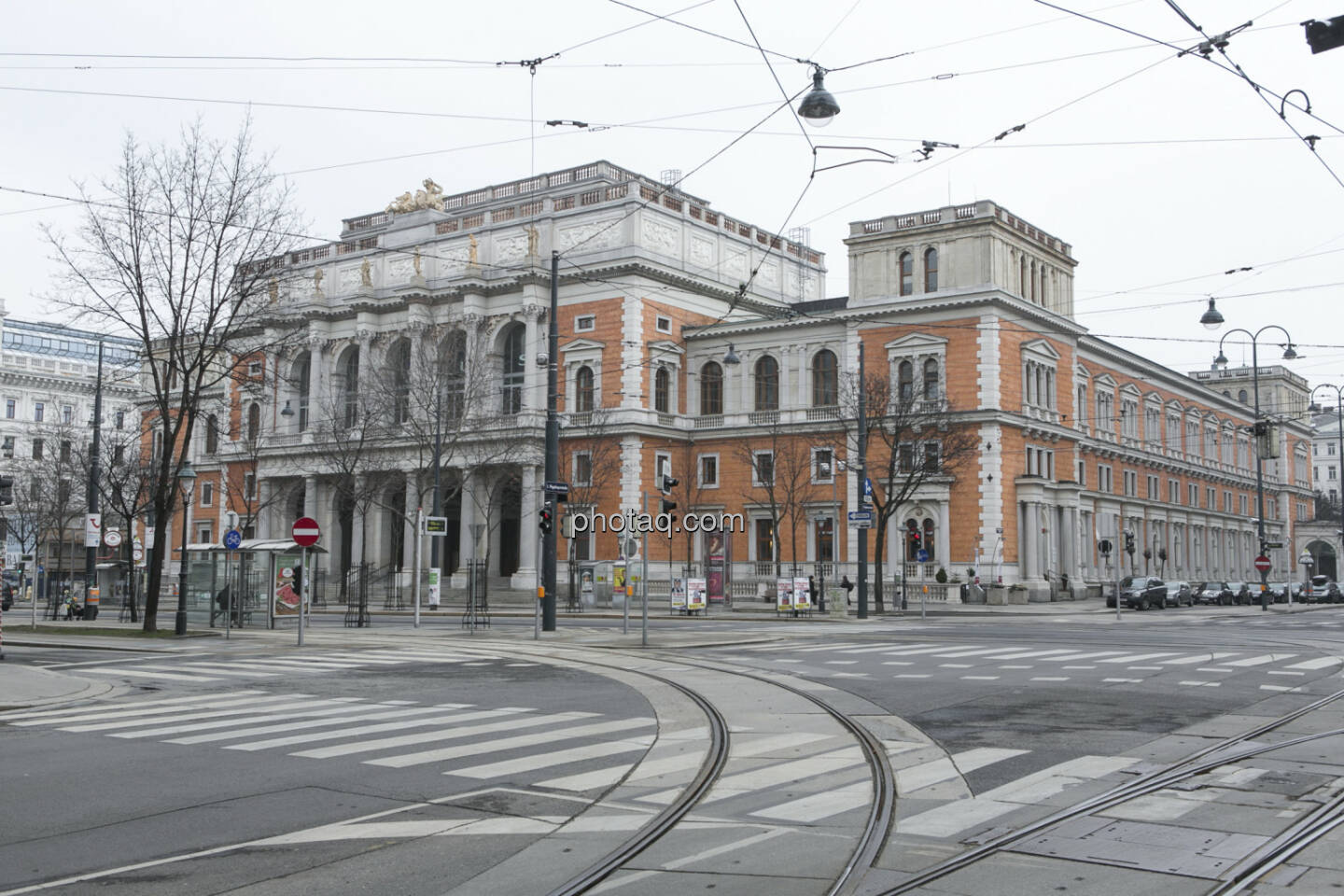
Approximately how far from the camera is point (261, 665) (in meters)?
21.9

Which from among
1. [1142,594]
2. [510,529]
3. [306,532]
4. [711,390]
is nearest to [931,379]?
[711,390]

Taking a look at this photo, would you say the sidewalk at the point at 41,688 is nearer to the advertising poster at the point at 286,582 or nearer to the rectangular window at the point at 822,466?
the advertising poster at the point at 286,582

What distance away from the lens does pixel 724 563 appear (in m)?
51.7

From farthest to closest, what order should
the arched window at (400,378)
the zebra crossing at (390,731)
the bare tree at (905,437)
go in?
the arched window at (400,378), the bare tree at (905,437), the zebra crossing at (390,731)

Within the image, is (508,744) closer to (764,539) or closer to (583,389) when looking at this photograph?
(764,539)

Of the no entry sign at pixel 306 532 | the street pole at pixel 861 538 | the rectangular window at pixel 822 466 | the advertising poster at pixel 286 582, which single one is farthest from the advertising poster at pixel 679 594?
the no entry sign at pixel 306 532

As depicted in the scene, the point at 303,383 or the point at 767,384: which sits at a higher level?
the point at 303,383

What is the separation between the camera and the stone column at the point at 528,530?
211 ft

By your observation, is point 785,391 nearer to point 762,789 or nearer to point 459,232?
point 459,232

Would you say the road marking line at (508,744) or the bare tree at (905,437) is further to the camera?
the bare tree at (905,437)

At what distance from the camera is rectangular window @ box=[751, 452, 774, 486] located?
62344mm

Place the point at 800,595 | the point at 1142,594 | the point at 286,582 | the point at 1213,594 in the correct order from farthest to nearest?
the point at 1213,594
the point at 1142,594
the point at 800,595
the point at 286,582

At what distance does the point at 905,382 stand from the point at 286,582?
33035 millimetres

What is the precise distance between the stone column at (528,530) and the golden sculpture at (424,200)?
60.4 feet
